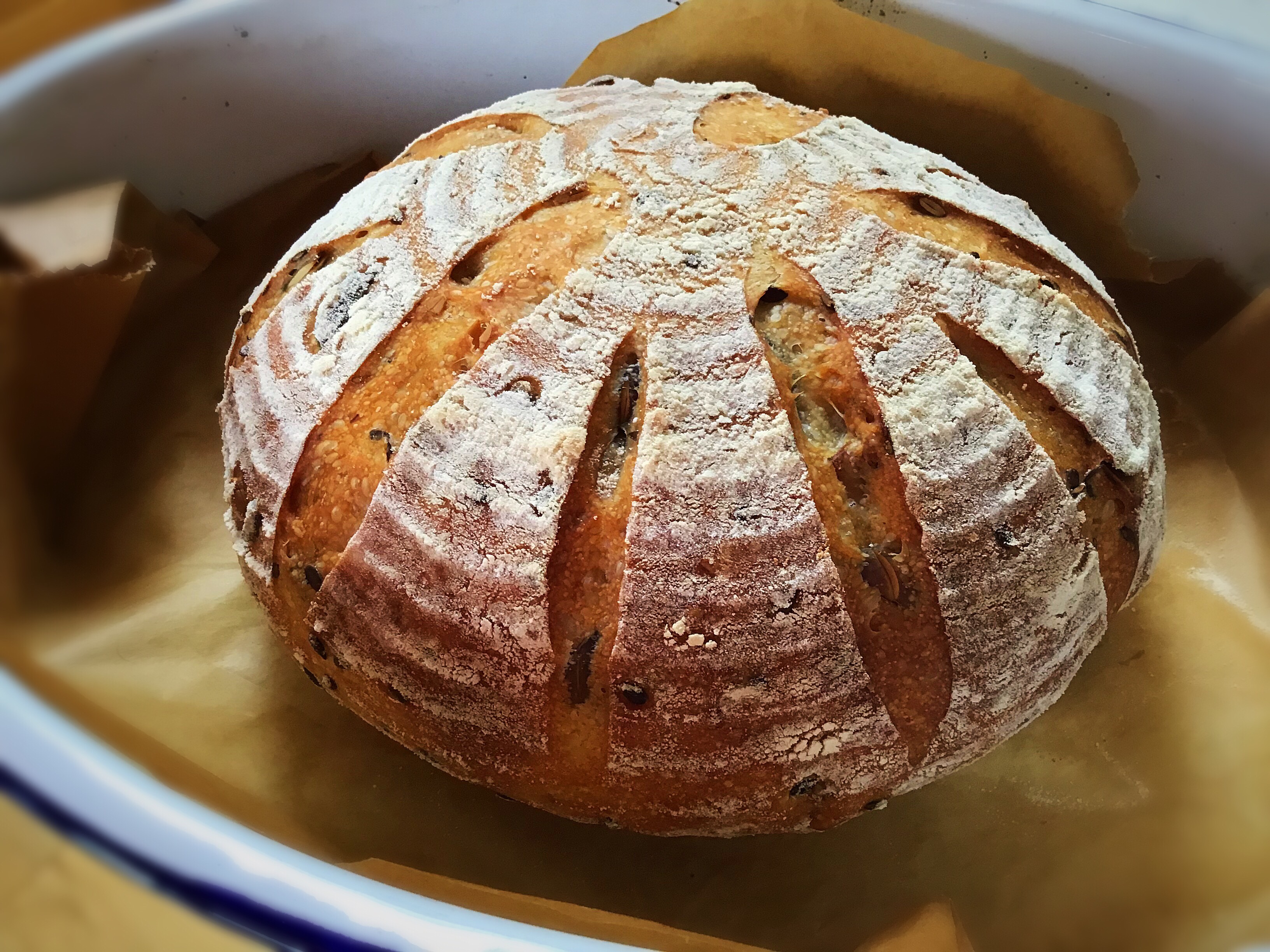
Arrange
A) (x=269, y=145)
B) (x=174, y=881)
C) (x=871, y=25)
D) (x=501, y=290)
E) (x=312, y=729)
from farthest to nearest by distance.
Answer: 1. (x=269, y=145)
2. (x=871, y=25)
3. (x=312, y=729)
4. (x=501, y=290)
5. (x=174, y=881)

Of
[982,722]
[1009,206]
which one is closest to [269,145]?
[1009,206]

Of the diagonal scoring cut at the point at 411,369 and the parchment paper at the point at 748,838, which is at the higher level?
the diagonal scoring cut at the point at 411,369

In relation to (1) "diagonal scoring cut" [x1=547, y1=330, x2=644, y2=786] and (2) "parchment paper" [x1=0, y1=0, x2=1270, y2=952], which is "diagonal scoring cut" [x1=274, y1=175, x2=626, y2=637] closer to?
(1) "diagonal scoring cut" [x1=547, y1=330, x2=644, y2=786]

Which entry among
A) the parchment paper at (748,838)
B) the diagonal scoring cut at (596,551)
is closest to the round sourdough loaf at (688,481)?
the diagonal scoring cut at (596,551)

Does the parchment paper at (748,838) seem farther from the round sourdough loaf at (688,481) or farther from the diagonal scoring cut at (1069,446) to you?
the diagonal scoring cut at (1069,446)

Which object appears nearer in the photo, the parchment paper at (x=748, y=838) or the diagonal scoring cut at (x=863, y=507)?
the diagonal scoring cut at (x=863, y=507)

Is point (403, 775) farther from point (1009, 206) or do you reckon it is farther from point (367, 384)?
point (1009, 206)

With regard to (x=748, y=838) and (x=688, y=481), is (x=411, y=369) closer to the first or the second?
(x=688, y=481)

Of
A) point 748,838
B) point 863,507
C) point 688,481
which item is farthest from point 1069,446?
point 748,838
